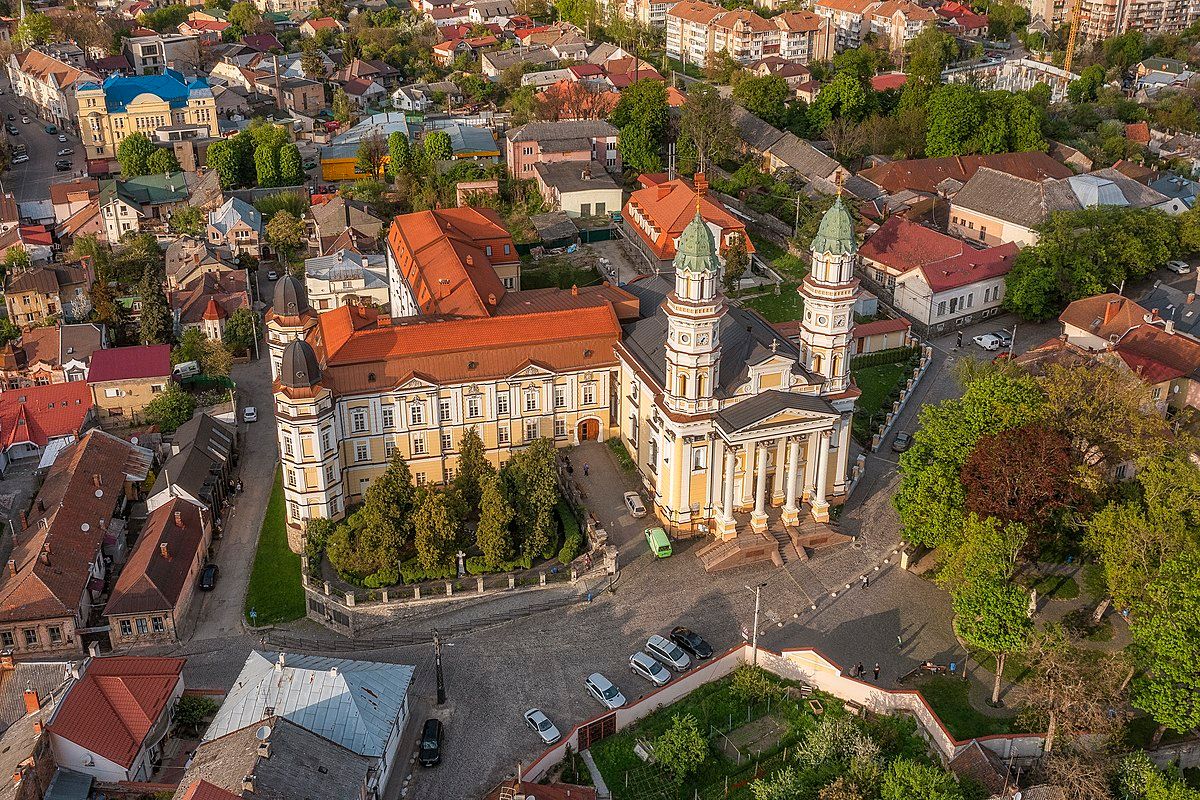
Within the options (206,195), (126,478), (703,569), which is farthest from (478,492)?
(206,195)

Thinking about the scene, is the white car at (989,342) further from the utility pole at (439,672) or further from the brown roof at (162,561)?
the brown roof at (162,561)

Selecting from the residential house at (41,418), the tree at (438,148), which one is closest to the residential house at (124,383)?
the residential house at (41,418)

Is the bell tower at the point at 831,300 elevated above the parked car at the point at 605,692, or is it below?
above

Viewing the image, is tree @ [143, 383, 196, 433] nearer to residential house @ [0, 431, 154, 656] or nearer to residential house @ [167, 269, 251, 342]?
residential house @ [0, 431, 154, 656]

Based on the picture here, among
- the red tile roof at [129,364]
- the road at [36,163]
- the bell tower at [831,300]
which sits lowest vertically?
the road at [36,163]

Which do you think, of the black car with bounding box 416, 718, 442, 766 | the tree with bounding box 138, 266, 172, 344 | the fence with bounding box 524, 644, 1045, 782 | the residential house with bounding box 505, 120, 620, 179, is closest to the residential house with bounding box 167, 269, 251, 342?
the tree with bounding box 138, 266, 172, 344

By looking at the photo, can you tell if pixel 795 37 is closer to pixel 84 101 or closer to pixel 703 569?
pixel 84 101

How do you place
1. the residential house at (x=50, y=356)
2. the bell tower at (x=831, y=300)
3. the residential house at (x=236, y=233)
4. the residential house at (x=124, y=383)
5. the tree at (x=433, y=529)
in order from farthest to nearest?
1. the residential house at (x=236, y=233)
2. the residential house at (x=50, y=356)
3. the residential house at (x=124, y=383)
4. the bell tower at (x=831, y=300)
5. the tree at (x=433, y=529)
